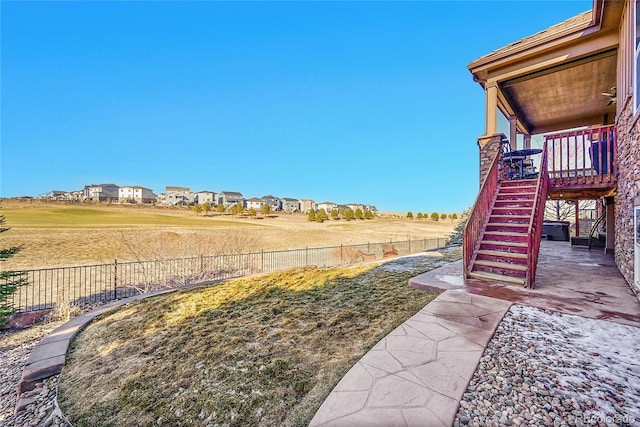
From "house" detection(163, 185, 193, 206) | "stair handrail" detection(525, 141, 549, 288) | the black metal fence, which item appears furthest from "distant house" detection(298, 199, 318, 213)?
Answer: "stair handrail" detection(525, 141, 549, 288)

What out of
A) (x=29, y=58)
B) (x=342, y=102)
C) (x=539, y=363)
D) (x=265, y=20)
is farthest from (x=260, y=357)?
(x=342, y=102)

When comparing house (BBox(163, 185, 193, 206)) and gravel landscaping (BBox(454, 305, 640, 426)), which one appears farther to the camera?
house (BBox(163, 185, 193, 206))

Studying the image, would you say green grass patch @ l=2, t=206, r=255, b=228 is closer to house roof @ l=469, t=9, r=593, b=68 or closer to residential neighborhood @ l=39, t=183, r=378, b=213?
house roof @ l=469, t=9, r=593, b=68

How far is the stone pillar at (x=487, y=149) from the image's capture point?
7152 mm

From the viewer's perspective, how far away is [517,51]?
6.82 meters

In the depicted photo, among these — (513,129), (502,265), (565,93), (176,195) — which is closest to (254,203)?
(176,195)

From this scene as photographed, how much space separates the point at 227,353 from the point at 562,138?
910 cm

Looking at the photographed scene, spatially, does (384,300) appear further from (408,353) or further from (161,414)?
(161,414)

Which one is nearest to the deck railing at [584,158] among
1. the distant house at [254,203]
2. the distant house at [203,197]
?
the distant house at [254,203]

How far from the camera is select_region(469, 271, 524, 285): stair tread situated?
4.55 metres

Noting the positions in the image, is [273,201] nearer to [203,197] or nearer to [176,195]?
[203,197]

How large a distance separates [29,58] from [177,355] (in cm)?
1866

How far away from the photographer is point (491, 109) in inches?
296

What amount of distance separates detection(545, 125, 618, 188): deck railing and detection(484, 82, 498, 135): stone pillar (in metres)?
1.32
